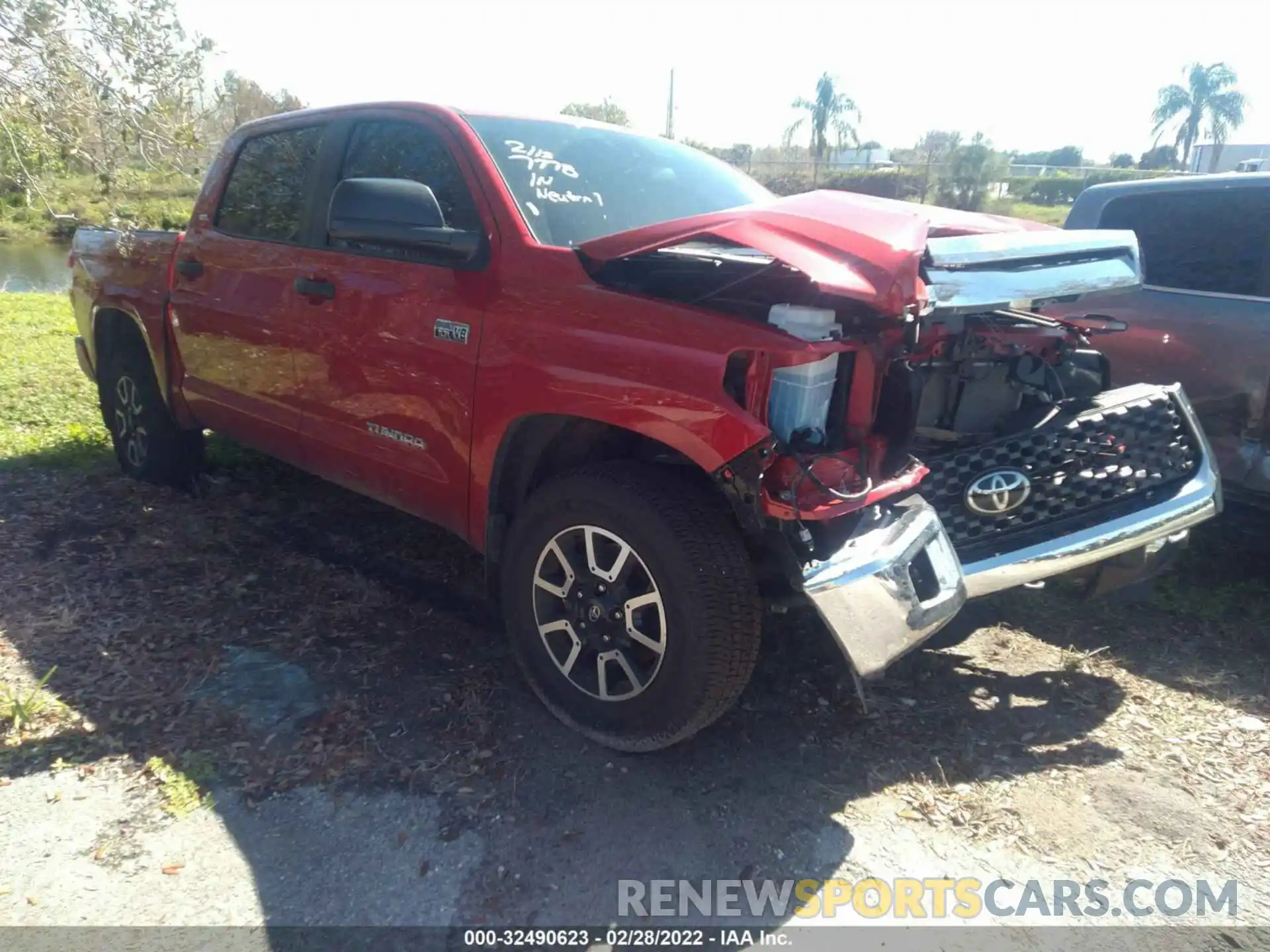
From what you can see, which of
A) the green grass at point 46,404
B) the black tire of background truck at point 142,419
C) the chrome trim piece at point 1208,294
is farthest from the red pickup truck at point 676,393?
the green grass at point 46,404

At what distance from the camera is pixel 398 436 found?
341 cm

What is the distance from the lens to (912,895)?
2.40 metres

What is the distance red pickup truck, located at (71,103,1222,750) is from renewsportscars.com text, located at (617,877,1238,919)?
0.46 m

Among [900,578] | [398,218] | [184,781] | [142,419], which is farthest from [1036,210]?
[184,781]

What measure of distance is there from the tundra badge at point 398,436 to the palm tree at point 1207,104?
2077 inches

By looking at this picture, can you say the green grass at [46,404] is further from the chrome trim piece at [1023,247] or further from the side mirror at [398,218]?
the chrome trim piece at [1023,247]

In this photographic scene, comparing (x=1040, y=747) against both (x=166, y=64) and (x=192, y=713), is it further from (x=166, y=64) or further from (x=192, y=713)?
(x=166, y=64)

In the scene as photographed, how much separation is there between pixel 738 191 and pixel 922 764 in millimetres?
2412

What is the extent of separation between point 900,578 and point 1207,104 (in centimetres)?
5589

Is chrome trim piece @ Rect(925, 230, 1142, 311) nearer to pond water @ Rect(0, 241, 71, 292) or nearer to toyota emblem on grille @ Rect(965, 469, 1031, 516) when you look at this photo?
toyota emblem on grille @ Rect(965, 469, 1031, 516)

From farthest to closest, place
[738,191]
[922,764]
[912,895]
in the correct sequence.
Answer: [738,191], [922,764], [912,895]

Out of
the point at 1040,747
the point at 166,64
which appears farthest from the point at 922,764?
the point at 166,64

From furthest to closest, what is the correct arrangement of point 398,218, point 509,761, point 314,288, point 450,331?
point 314,288
point 450,331
point 398,218
point 509,761

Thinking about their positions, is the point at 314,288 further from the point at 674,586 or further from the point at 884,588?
the point at 884,588
